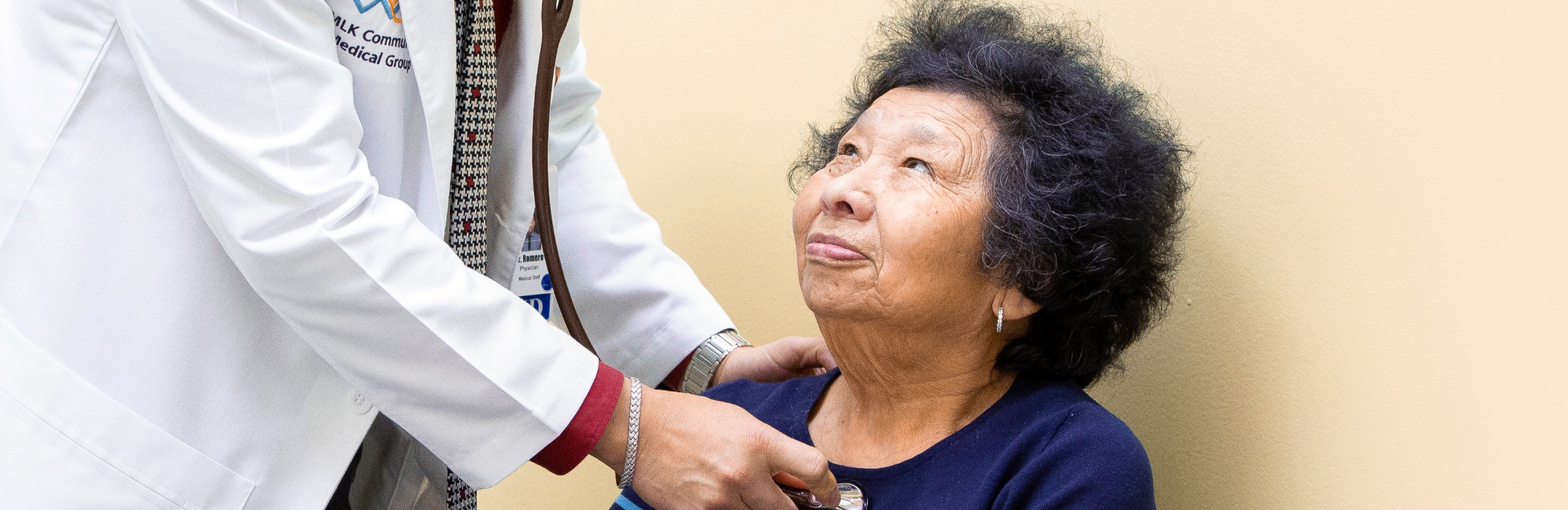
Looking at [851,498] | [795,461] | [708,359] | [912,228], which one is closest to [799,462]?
[795,461]

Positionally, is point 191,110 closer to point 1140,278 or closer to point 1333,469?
point 1140,278

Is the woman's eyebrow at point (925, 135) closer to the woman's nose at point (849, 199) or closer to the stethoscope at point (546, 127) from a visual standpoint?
the woman's nose at point (849, 199)

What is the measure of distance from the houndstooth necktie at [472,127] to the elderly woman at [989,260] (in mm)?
364

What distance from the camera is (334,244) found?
3.24ft

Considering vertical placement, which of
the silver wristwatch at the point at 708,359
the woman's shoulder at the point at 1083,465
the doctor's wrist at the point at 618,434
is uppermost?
the woman's shoulder at the point at 1083,465

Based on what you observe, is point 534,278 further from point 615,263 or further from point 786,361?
point 786,361

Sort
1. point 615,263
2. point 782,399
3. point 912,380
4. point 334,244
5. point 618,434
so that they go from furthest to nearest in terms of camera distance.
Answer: point 615,263 < point 782,399 < point 912,380 < point 618,434 < point 334,244

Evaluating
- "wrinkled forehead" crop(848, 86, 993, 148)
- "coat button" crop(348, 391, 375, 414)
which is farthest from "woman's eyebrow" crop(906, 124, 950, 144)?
"coat button" crop(348, 391, 375, 414)

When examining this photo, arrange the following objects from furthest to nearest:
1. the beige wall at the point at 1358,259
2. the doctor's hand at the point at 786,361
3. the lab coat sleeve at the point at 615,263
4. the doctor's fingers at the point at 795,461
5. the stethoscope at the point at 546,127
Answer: the lab coat sleeve at the point at 615,263 → the doctor's hand at the point at 786,361 → the stethoscope at the point at 546,127 → the doctor's fingers at the point at 795,461 → the beige wall at the point at 1358,259

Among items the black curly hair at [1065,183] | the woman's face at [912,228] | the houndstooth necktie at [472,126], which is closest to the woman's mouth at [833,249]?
the woman's face at [912,228]

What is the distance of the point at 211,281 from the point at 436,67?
0.98 feet

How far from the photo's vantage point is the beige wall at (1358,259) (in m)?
0.83

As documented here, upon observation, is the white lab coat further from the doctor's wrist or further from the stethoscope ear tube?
the stethoscope ear tube

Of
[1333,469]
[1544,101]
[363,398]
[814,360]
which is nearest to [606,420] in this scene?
[363,398]
